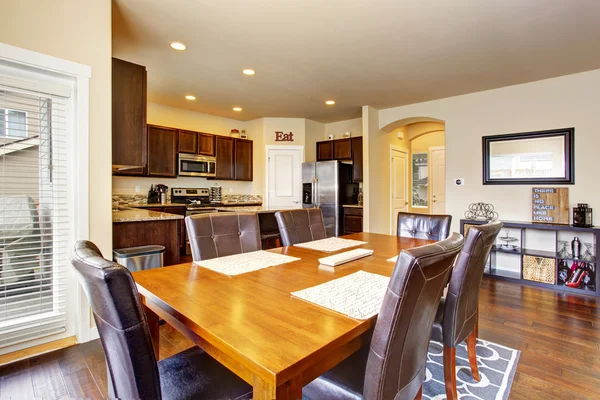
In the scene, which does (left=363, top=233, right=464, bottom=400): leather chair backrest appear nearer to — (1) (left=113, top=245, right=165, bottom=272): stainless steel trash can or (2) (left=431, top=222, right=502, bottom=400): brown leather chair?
(2) (left=431, top=222, right=502, bottom=400): brown leather chair

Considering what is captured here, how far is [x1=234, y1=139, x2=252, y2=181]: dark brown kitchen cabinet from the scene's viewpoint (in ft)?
19.7

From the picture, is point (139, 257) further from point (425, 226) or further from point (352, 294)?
point (425, 226)

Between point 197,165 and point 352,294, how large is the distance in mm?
4848

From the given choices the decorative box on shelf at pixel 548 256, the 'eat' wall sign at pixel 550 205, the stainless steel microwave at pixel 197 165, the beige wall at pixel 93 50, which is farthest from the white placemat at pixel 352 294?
the stainless steel microwave at pixel 197 165

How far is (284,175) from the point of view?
6.08 m

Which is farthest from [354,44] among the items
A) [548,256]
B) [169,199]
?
[169,199]

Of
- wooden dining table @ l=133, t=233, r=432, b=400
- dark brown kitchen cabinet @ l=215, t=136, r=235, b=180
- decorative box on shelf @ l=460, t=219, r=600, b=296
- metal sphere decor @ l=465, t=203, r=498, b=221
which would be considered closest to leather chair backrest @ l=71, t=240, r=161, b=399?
wooden dining table @ l=133, t=233, r=432, b=400

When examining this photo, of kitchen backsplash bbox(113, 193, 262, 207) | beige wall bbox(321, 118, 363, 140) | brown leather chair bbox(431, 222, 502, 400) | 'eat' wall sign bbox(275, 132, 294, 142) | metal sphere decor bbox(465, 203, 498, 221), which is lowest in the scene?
brown leather chair bbox(431, 222, 502, 400)

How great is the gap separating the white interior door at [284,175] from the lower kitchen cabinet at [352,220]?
3.34ft

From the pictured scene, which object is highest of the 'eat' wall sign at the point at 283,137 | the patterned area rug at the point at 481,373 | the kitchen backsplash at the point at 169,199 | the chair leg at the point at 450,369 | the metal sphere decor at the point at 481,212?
the 'eat' wall sign at the point at 283,137

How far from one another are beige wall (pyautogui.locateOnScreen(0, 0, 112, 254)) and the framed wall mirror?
4.61 meters

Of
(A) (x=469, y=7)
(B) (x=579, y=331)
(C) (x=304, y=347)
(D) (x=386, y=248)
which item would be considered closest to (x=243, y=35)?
(A) (x=469, y=7)

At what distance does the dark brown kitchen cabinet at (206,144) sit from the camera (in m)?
5.49

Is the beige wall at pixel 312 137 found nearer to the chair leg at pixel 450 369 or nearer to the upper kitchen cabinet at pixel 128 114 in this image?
the upper kitchen cabinet at pixel 128 114
